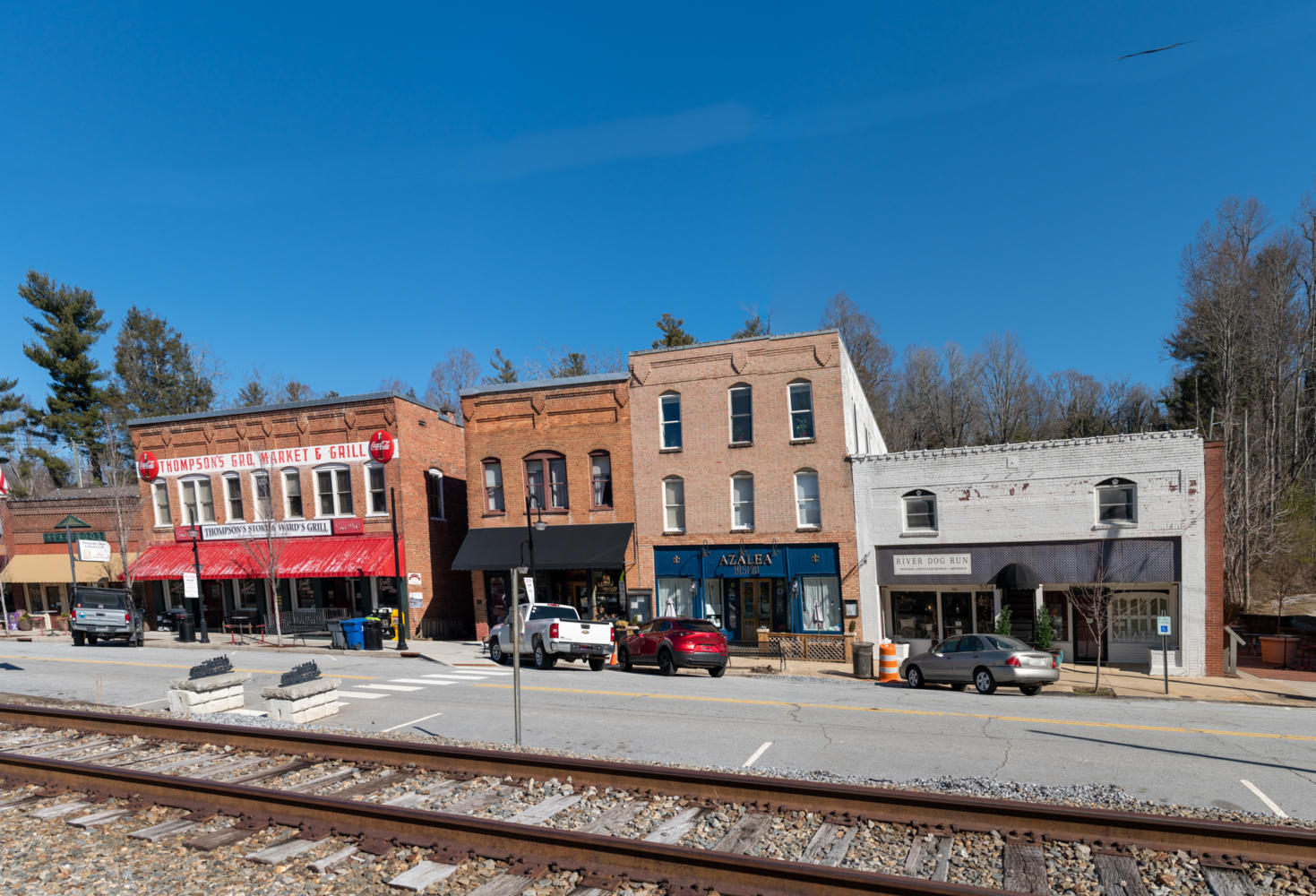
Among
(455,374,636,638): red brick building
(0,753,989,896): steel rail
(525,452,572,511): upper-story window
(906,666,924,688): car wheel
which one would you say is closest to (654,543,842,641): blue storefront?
(455,374,636,638): red brick building

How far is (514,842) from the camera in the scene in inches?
288

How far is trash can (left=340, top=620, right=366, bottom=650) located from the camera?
27469 millimetres

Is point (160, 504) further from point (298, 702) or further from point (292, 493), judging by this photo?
point (298, 702)

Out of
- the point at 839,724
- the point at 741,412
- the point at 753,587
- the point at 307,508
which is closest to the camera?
the point at 839,724

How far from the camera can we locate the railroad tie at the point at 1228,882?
20.5 ft

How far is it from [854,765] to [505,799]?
5.00 meters

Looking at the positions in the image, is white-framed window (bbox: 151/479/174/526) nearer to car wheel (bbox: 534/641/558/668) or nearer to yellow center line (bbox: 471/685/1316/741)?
car wheel (bbox: 534/641/558/668)

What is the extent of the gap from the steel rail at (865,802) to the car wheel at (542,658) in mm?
9700

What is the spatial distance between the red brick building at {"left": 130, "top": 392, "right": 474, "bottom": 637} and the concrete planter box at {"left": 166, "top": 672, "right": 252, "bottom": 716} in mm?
13603

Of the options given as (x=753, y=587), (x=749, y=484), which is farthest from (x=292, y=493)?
(x=753, y=587)

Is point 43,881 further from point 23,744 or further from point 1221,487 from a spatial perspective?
point 1221,487

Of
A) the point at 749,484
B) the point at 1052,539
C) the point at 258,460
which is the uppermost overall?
the point at 258,460

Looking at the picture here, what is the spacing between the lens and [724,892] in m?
6.27

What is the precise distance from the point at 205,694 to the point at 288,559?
1690cm
